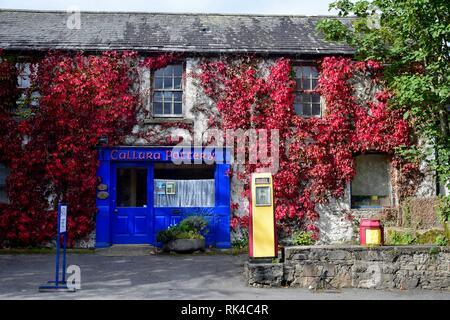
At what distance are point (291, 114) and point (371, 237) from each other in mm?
6310

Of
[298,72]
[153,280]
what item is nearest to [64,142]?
[153,280]

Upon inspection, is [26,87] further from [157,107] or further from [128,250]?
[128,250]

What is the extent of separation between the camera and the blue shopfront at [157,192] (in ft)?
47.5

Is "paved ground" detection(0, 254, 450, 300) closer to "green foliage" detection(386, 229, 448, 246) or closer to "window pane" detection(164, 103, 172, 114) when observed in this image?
"green foliage" detection(386, 229, 448, 246)

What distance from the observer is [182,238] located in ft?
44.5

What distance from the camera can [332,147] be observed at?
14875mm

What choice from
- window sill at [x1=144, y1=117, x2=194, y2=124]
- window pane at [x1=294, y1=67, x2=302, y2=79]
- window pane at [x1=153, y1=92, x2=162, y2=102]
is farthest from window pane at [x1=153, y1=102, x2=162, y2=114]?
window pane at [x1=294, y1=67, x2=302, y2=79]

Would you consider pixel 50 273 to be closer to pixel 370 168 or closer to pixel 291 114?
pixel 291 114

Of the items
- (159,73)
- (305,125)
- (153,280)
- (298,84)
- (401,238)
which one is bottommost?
(153,280)

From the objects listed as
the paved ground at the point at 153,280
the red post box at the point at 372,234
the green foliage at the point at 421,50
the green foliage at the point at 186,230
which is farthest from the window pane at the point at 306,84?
the red post box at the point at 372,234

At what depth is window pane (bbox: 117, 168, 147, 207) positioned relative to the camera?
14.8 meters

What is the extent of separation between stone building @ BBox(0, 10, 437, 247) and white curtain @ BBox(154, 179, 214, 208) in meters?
0.03

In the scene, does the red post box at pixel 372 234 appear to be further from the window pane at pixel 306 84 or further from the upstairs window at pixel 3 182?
the upstairs window at pixel 3 182

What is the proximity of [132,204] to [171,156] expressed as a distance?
1.91 metres
